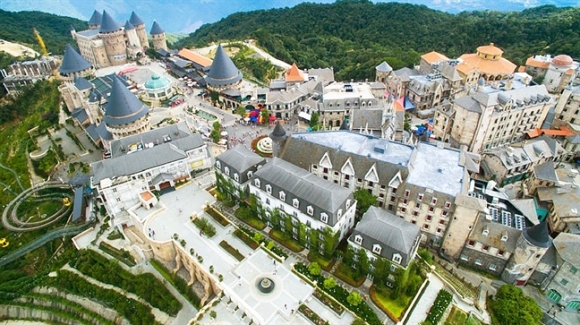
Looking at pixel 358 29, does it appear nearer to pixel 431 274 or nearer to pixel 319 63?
pixel 319 63

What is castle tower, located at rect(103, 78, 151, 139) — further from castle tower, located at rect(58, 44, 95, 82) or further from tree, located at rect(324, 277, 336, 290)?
tree, located at rect(324, 277, 336, 290)

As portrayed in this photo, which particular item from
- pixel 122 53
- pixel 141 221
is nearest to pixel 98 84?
pixel 122 53

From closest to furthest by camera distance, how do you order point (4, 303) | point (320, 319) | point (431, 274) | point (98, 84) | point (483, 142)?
point (320, 319) → point (431, 274) → point (4, 303) → point (483, 142) → point (98, 84)

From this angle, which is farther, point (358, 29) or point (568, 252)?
point (358, 29)

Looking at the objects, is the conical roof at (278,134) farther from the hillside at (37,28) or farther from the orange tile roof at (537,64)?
the hillside at (37,28)

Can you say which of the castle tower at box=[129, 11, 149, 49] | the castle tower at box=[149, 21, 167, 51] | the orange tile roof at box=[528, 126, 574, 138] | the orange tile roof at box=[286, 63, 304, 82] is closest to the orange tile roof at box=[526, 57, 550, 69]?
the orange tile roof at box=[528, 126, 574, 138]

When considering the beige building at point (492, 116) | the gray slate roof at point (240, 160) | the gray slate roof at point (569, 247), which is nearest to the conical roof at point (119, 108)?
the gray slate roof at point (240, 160)
